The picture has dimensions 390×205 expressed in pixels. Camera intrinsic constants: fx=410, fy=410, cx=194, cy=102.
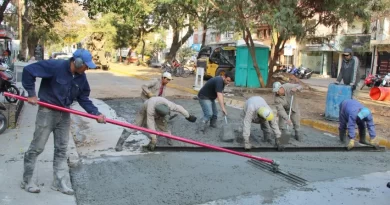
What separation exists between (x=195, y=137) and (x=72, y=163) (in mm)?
2891

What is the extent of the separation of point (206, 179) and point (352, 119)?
3505 millimetres

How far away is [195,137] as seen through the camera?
8000 millimetres

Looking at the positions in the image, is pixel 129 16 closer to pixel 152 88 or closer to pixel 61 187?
pixel 152 88

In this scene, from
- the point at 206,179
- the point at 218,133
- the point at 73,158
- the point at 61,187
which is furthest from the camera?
the point at 218,133

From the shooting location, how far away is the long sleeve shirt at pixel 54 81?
13.5ft

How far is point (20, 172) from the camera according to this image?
199 inches

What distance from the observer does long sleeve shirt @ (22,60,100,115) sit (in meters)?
4.11

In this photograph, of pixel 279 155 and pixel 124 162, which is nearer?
pixel 124 162

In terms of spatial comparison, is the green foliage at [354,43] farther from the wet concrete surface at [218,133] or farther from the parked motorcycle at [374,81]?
the wet concrete surface at [218,133]

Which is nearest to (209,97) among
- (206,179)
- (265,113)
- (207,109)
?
(207,109)

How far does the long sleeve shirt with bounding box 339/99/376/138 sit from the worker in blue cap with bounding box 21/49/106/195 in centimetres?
499

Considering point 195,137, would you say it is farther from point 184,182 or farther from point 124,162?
point 184,182

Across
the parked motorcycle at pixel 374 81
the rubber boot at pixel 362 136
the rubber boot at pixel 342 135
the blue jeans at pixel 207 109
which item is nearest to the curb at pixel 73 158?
the blue jeans at pixel 207 109

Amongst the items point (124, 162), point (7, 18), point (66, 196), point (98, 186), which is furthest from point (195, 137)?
point (7, 18)
